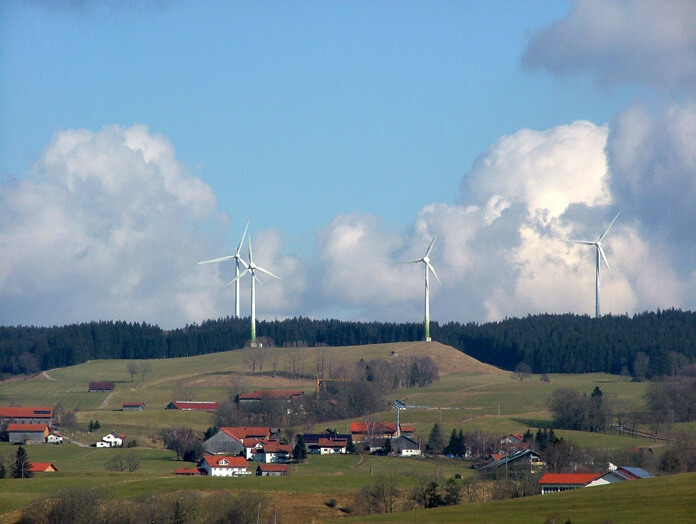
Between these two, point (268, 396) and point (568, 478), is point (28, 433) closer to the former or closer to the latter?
point (268, 396)

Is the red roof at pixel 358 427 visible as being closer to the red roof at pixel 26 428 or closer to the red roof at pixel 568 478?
the red roof at pixel 26 428

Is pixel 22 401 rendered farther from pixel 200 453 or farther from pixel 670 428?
pixel 670 428

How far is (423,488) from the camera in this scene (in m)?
89.7

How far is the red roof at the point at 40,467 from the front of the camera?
361ft

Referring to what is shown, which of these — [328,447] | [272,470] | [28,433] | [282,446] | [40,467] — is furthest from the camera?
[28,433]

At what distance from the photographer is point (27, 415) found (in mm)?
156875

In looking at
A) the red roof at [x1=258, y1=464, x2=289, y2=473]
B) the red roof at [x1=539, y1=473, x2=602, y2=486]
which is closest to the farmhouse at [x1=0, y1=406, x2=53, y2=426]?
the red roof at [x1=258, y1=464, x2=289, y2=473]

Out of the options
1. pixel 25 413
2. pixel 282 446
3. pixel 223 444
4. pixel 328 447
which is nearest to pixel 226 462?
pixel 282 446

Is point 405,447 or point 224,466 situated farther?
point 405,447

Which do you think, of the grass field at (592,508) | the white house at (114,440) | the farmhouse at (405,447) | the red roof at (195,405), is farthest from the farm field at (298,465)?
the farmhouse at (405,447)

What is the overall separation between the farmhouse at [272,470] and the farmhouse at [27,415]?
4514 cm

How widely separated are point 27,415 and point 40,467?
47174 millimetres

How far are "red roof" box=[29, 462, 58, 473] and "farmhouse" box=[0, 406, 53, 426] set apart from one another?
39.3 meters

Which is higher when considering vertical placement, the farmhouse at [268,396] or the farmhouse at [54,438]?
the farmhouse at [268,396]
